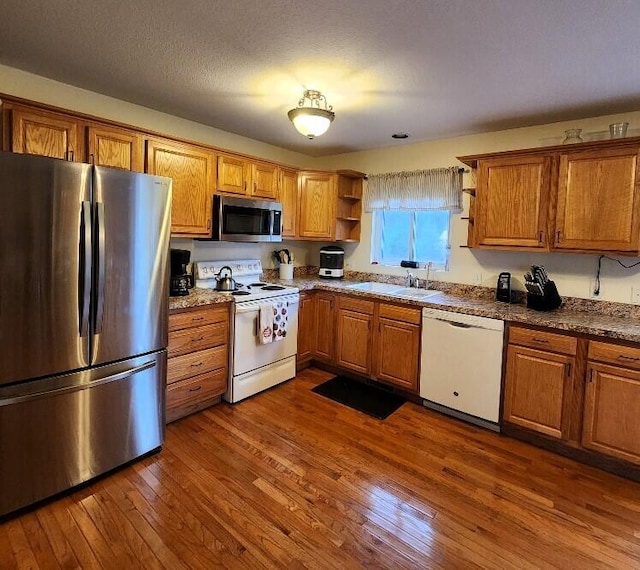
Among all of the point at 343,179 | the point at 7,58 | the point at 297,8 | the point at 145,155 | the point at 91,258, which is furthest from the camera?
the point at 343,179

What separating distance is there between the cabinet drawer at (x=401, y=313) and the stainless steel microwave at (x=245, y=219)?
4.17 feet

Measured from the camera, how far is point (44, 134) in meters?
2.30

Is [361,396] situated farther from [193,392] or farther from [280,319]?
[193,392]

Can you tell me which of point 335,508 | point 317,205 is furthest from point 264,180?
point 335,508

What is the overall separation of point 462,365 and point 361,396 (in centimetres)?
95

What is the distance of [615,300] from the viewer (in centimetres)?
286

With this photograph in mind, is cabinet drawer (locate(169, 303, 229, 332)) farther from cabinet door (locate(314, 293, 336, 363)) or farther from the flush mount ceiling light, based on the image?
the flush mount ceiling light

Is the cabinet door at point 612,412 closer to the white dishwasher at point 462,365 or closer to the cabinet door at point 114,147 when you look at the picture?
the white dishwasher at point 462,365

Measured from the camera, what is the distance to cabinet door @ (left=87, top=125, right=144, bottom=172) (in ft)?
8.19

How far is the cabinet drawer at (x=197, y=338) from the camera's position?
108 inches

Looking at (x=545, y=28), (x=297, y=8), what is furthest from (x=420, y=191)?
(x=297, y=8)

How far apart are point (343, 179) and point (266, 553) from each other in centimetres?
350

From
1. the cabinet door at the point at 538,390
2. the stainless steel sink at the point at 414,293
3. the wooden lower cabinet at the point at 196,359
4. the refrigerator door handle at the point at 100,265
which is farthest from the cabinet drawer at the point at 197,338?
the cabinet door at the point at 538,390

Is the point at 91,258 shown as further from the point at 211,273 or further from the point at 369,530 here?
the point at 369,530
